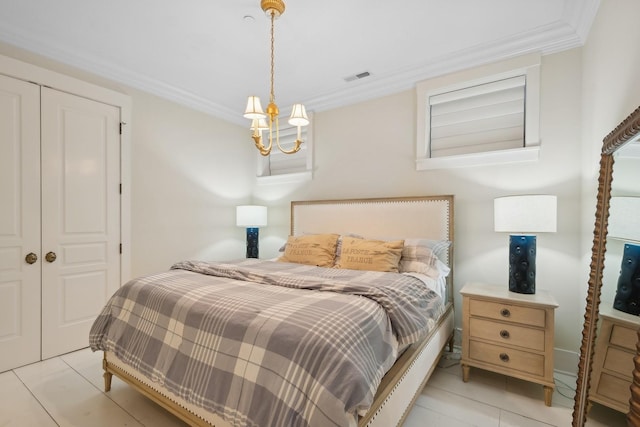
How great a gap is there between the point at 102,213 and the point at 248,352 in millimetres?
2487

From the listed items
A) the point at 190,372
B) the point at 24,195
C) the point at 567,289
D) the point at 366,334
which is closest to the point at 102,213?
the point at 24,195

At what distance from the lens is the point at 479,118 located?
2.73m

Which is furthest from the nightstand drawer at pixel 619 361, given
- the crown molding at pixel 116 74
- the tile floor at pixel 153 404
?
the crown molding at pixel 116 74

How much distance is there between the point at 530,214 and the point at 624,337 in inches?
39.2

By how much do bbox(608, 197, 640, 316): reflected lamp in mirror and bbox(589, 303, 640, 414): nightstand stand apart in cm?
5

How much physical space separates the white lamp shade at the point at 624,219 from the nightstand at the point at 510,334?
0.74 metres

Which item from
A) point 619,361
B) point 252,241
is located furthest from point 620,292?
point 252,241

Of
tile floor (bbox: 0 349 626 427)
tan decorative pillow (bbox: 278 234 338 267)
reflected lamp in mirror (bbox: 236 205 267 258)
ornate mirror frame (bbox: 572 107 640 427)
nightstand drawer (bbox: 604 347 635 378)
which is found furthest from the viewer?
reflected lamp in mirror (bbox: 236 205 267 258)

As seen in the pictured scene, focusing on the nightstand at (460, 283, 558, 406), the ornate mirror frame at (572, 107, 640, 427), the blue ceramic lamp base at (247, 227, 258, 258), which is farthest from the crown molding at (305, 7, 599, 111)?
the nightstand at (460, 283, 558, 406)

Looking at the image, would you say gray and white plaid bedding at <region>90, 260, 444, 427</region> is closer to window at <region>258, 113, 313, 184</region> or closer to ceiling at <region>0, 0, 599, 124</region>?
ceiling at <region>0, 0, 599, 124</region>


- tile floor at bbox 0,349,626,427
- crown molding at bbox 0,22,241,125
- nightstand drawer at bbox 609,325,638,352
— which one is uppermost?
crown molding at bbox 0,22,241,125

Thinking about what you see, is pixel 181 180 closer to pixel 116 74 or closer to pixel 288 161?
pixel 116 74

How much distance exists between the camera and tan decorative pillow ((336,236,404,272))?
234cm

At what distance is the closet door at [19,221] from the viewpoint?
2.30m
